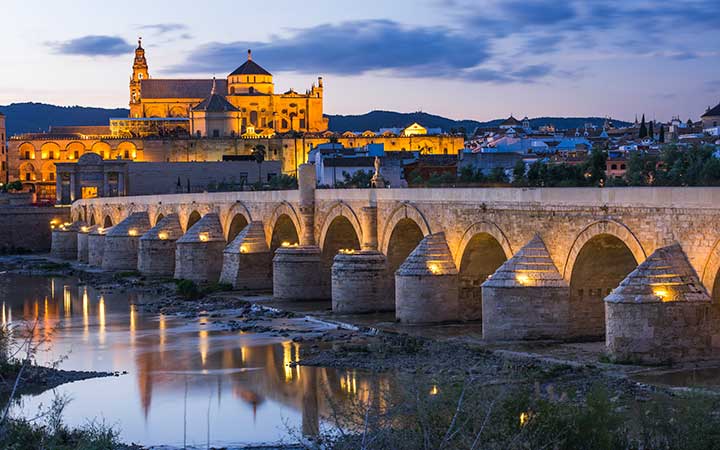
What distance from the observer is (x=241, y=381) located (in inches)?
852

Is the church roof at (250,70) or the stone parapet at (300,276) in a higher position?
the church roof at (250,70)

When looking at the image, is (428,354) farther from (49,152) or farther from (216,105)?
(49,152)

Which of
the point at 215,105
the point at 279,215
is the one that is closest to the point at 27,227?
the point at 279,215

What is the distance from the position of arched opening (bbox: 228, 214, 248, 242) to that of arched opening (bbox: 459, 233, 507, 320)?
56.5 feet

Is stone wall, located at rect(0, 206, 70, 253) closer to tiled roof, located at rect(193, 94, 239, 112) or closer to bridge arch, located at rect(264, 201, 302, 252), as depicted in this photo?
bridge arch, located at rect(264, 201, 302, 252)

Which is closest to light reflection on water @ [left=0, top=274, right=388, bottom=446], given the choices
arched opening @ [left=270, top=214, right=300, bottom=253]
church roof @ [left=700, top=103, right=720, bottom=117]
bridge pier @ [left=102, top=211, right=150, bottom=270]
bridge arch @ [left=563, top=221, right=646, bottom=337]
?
bridge arch @ [left=563, top=221, right=646, bottom=337]

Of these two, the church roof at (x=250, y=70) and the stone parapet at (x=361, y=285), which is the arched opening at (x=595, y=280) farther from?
the church roof at (x=250, y=70)

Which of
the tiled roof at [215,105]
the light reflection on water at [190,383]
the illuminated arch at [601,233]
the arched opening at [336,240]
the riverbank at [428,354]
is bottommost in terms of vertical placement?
the light reflection on water at [190,383]

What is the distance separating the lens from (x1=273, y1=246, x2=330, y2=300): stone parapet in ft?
111

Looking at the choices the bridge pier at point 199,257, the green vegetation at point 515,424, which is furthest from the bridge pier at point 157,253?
the green vegetation at point 515,424

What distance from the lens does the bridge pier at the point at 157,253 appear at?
4672 cm

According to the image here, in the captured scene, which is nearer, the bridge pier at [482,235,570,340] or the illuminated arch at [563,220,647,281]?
the illuminated arch at [563,220,647,281]

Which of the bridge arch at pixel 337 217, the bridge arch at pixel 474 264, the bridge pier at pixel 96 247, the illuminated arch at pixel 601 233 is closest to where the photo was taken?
the illuminated arch at pixel 601 233

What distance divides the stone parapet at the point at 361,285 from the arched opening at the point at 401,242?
1.65ft
